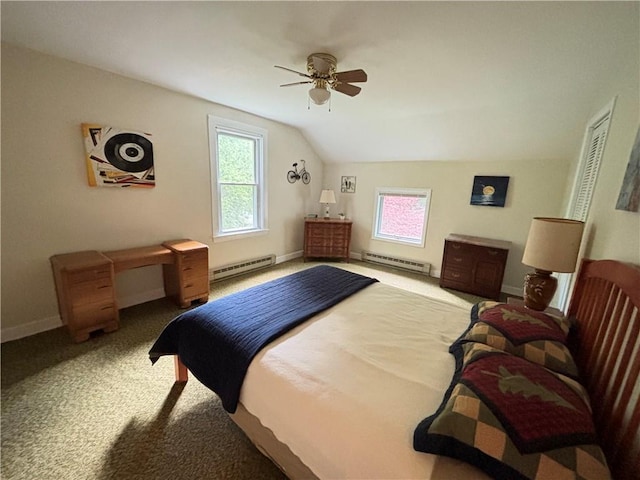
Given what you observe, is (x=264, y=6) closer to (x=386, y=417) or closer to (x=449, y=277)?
(x=386, y=417)

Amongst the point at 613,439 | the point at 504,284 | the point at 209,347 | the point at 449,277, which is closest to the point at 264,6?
the point at 209,347

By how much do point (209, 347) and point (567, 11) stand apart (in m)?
2.75

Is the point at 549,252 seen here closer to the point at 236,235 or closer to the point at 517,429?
the point at 517,429

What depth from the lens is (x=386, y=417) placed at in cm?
98

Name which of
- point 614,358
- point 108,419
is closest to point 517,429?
point 614,358

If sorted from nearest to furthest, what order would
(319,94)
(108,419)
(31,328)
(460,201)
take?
(108,419) → (319,94) → (31,328) → (460,201)

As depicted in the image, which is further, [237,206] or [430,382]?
[237,206]

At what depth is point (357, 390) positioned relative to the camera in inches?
43.7

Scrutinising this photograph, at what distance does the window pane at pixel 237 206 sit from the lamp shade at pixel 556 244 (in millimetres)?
3554

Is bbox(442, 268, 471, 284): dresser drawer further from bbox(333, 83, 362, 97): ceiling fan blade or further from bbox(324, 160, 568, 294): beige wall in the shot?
bbox(333, 83, 362, 97): ceiling fan blade

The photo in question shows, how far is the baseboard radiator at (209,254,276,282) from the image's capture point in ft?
12.2

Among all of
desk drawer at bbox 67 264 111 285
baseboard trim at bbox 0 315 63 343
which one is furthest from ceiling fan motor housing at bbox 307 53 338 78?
baseboard trim at bbox 0 315 63 343

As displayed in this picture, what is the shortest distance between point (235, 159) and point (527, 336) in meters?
3.83

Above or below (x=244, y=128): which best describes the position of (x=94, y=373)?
below
